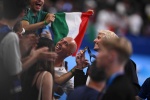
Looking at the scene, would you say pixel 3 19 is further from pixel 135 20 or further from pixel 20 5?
pixel 135 20

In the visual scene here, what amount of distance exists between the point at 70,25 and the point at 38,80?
2.36 meters

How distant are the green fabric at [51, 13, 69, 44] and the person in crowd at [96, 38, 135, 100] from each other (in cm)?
288

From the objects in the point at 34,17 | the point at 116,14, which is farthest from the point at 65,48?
the point at 116,14

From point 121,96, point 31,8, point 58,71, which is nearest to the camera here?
point 121,96

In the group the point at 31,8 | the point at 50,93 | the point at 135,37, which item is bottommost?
the point at 135,37

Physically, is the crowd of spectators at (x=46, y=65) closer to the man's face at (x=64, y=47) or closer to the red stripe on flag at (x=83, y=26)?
the man's face at (x=64, y=47)

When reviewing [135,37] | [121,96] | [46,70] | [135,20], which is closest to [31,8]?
[46,70]

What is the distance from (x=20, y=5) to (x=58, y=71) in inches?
46.4

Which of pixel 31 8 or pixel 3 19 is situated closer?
pixel 3 19

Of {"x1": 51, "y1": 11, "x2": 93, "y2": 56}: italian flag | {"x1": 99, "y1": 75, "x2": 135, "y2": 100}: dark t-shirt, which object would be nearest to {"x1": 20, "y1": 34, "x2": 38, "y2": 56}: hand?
{"x1": 99, "y1": 75, "x2": 135, "y2": 100}: dark t-shirt

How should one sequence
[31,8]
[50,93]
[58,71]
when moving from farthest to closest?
[31,8] → [58,71] → [50,93]

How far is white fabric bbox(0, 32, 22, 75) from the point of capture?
15.8 feet

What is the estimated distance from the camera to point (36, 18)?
6.70 m

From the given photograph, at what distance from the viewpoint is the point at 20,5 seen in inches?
200
